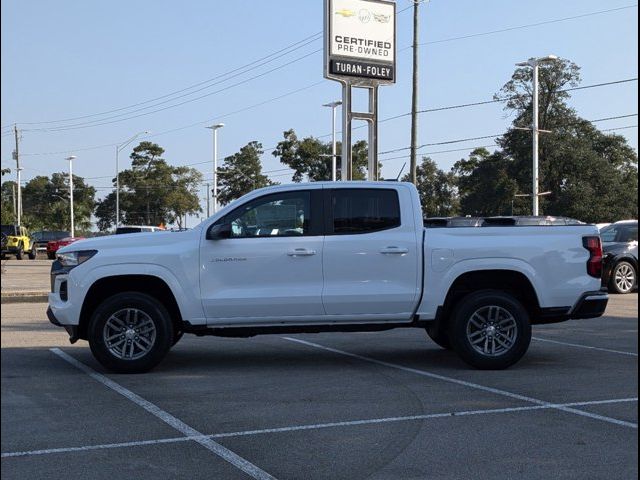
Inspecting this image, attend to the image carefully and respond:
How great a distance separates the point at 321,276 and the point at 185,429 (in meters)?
2.71

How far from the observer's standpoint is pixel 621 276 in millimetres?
18812

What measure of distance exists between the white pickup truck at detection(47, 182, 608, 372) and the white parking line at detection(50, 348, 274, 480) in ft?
1.54

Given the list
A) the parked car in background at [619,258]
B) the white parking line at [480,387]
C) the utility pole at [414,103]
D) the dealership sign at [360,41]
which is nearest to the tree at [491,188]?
the utility pole at [414,103]

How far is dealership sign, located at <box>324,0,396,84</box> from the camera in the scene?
2638 cm

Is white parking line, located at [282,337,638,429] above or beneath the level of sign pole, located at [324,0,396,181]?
beneath

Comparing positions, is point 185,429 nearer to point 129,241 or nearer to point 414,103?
point 129,241

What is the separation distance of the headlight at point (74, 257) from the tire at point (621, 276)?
13858 mm

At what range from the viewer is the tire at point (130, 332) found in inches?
321

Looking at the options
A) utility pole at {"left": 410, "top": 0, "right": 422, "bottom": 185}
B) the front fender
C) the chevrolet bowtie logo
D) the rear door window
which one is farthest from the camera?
utility pole at {"left": 410, "top": 0, "right": 422, "bottom": 185}

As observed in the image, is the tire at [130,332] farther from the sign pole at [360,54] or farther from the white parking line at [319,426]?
the sign pole at [360,54]

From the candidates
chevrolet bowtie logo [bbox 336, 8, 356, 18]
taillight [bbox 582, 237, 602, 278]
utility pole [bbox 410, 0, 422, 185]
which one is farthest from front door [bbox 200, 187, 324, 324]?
utility pole [bbox 410, 0, 422, 185]

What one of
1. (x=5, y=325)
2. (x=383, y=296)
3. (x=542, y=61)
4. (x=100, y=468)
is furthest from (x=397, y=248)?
(x=542, y=61)

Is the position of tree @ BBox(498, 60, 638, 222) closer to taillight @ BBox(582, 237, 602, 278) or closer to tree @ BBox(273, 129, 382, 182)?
tree @ BBox(273, 129, 382, 182)

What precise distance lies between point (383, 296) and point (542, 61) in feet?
92.8
